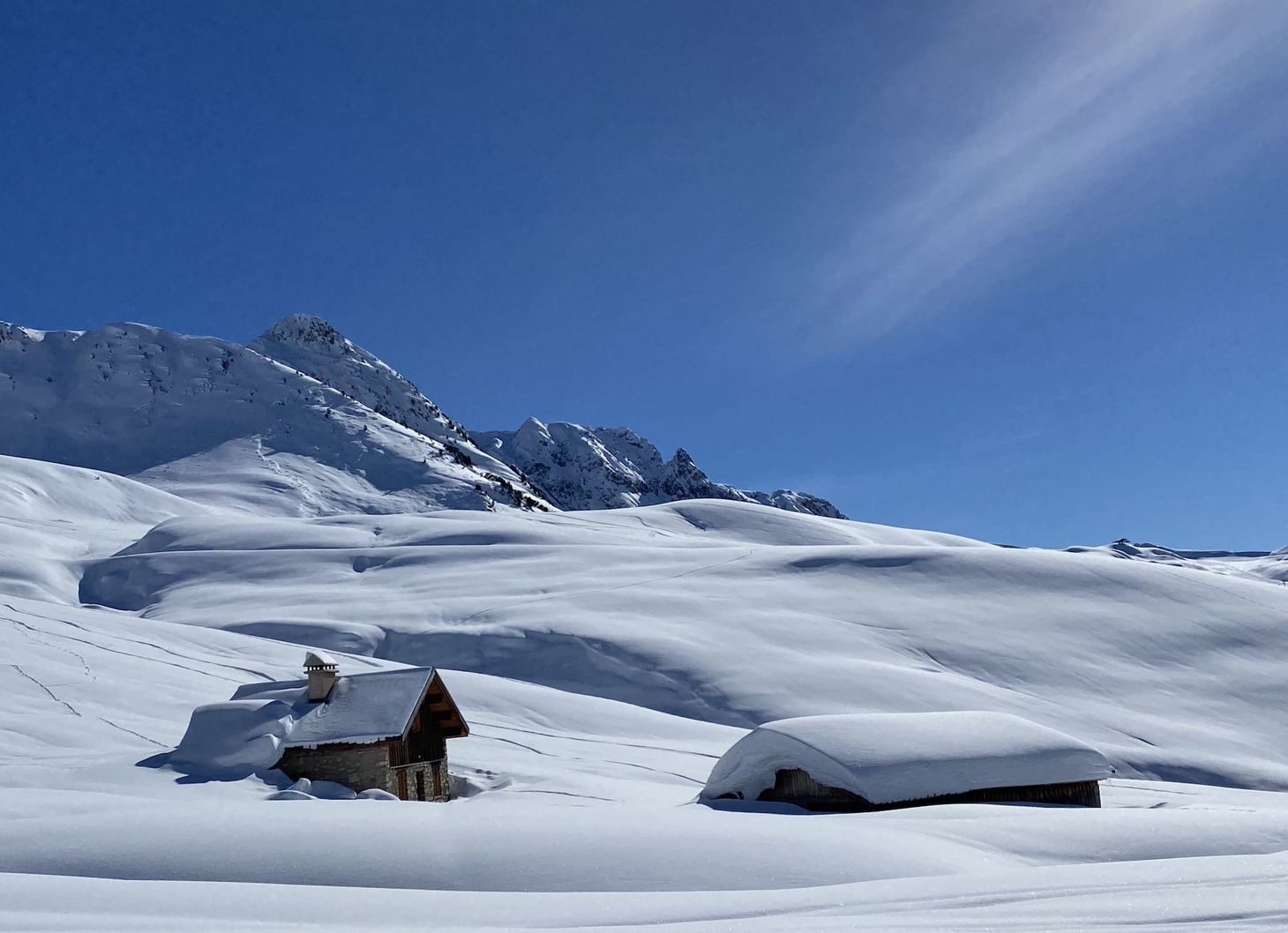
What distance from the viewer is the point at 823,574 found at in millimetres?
52375

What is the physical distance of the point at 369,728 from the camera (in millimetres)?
21297

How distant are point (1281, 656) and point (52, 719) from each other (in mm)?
43536

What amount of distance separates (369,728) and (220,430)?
117m

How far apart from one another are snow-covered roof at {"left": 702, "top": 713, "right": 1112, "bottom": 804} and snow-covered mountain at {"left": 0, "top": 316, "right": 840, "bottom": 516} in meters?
92.3

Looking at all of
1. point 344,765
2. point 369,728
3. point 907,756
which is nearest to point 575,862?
point 907,756

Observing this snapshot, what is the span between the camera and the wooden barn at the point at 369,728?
2116 centimetres

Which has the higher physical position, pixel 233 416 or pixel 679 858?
pixel 233 416

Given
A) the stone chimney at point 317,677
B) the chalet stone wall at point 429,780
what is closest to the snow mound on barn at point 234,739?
the stone chimney at point 317,677

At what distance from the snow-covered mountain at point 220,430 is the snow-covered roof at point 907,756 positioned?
303 feet

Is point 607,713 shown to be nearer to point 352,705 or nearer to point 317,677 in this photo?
point 352,705

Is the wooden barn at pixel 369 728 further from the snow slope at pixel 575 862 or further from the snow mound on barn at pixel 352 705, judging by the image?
the snow slope at pixel 575 862

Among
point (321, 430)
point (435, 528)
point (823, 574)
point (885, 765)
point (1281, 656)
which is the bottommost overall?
point (885, 765)

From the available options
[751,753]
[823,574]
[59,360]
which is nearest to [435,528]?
[823,574]

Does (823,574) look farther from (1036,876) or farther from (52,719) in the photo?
(1036,876)
